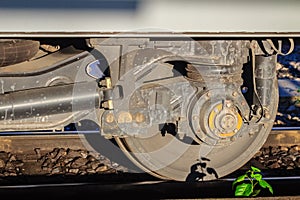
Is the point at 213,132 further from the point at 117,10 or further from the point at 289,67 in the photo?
the point at 289,67

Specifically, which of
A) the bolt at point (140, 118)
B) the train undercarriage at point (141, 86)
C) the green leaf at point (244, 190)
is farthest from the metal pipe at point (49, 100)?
the green leaf at point (244, 190)

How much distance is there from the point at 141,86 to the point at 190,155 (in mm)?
952

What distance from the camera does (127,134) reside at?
336cm

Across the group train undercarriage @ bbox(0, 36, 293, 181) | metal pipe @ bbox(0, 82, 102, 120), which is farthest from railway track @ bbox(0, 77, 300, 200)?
metal pipe @ bbox(0, 82, 102, 120)

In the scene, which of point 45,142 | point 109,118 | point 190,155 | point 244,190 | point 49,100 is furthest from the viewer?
point 45,142

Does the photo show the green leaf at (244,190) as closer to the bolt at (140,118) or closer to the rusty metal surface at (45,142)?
the bolt at (140,118)

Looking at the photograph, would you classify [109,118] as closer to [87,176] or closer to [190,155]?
[190,155]

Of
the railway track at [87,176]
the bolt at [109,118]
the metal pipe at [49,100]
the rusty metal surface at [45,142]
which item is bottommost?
the railway track at [87,176]

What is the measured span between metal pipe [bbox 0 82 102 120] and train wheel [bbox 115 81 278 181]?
67 centimetres

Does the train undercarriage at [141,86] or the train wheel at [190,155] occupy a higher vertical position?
the train undercarriage at [141,86]

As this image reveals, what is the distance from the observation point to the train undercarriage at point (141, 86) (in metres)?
3.18

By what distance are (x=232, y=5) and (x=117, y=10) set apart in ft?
1.88

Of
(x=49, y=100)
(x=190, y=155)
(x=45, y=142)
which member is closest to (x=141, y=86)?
(x=49, y=100)

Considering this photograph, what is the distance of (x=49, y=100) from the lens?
3.19 metres
